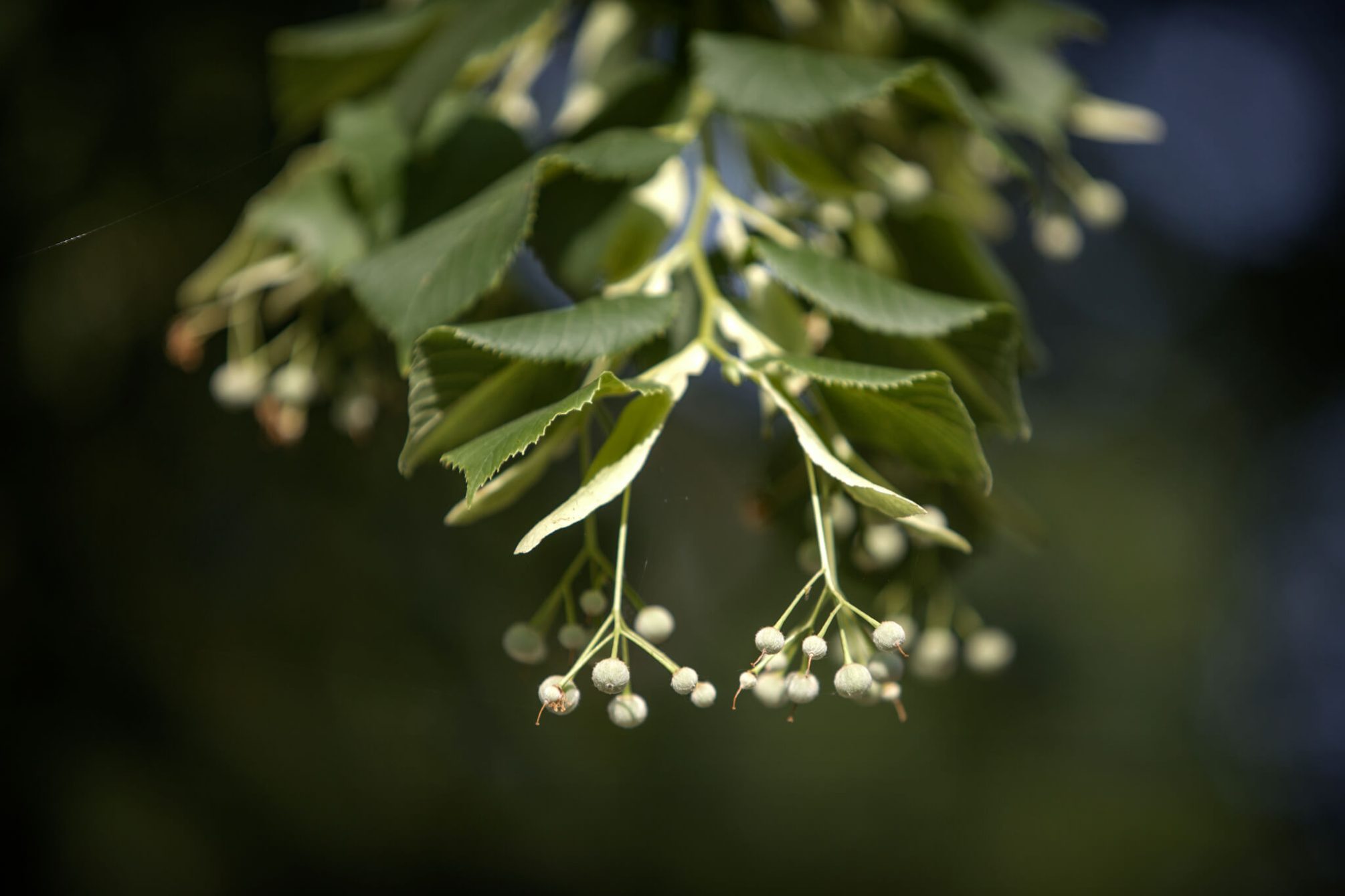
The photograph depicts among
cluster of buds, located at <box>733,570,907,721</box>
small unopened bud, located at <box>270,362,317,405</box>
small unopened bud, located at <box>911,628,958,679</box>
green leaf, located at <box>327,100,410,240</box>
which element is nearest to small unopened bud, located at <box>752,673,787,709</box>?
cluster of buds, located at <box>733,570,907,721</box>

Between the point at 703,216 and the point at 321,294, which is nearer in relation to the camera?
the point at 703,216

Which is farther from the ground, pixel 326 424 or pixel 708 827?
pixel 326 424

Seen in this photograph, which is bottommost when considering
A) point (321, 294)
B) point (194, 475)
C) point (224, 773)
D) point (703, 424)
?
point (224, 773)

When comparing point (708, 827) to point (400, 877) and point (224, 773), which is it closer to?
point (400, 877)

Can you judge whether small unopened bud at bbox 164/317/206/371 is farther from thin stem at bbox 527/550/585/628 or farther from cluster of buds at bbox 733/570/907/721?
cluster of buds at bbox 733/570/907/721

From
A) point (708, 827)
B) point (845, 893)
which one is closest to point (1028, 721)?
point (845, 893)

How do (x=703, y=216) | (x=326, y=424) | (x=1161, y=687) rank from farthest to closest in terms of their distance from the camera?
(x=1161, y=687), (x=326, y=424), (x=703, y=216)

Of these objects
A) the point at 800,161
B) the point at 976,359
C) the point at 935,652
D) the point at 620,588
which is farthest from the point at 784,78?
the point at 935,652
